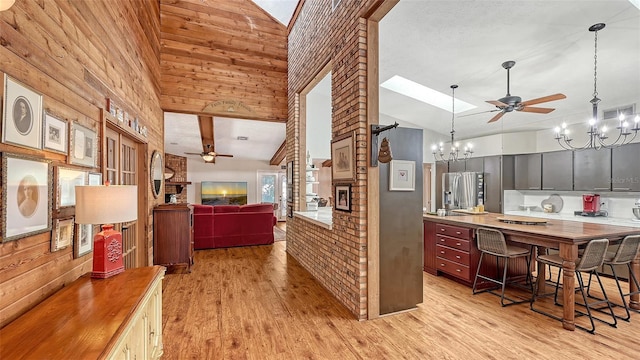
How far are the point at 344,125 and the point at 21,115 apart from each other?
2471 millimetres

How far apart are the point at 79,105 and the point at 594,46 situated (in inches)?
219

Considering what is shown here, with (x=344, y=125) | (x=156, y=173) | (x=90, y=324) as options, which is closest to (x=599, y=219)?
(x=344, y=125)

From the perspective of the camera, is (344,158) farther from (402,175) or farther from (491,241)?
(491,241)

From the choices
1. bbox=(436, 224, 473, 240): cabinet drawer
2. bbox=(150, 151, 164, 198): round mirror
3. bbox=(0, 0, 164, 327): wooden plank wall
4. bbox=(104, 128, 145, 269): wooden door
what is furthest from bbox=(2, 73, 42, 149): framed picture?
bbox=(436, 224, 473, 240): cabinet drawer

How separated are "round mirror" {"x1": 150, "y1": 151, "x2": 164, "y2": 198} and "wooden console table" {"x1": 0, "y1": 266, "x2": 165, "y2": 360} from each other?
2861 mm

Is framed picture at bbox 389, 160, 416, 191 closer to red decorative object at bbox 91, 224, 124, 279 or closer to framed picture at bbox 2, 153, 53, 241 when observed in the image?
red decorative object at bbox 91, 224, 124, 279

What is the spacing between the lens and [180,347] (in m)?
2.32

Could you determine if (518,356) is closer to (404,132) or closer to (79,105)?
(404,132)

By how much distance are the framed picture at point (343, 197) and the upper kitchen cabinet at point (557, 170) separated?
4.87 metres

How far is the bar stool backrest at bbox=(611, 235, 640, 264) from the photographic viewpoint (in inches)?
110

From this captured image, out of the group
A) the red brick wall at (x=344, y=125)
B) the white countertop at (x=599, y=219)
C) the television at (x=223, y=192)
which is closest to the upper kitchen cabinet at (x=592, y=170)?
the white countertop at (x=599, y=219)

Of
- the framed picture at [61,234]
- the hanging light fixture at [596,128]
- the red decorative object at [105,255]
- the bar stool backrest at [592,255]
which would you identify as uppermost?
the hanging light fixture at [596,128]

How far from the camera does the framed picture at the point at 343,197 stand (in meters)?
3.00

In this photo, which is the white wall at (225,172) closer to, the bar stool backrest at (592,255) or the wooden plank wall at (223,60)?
the wooden plank wall at (223,60)
